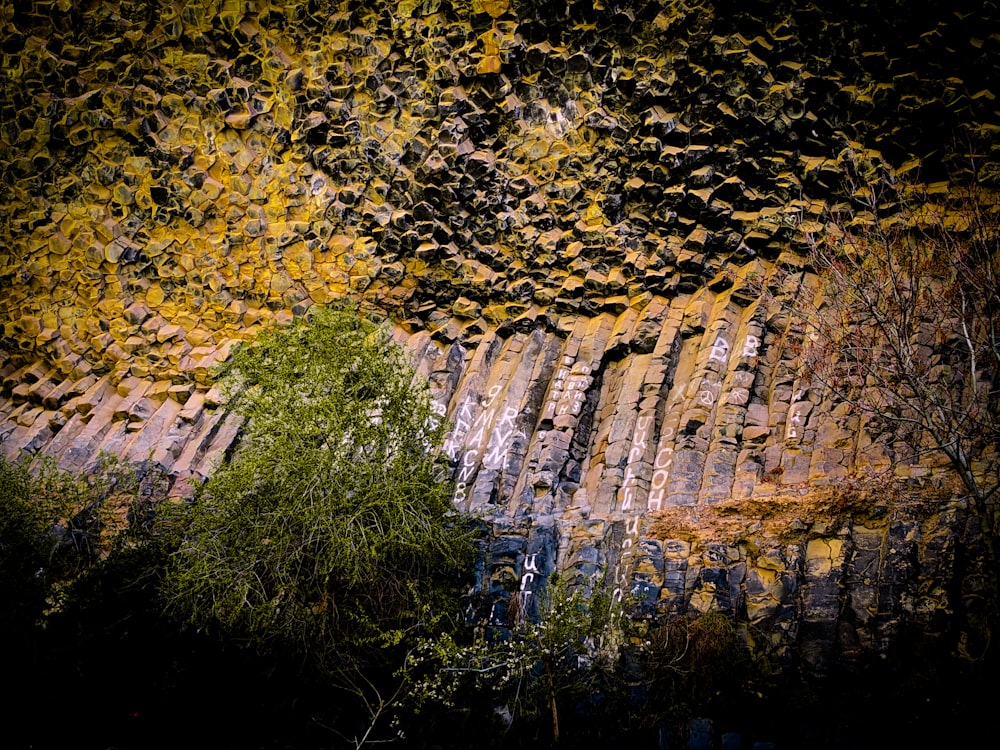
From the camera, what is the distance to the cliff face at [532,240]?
10750 millimetres

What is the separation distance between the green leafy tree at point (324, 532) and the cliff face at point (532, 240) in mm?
1330

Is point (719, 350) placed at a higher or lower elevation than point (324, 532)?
higher

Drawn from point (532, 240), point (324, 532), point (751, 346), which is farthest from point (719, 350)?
point (324, 532)

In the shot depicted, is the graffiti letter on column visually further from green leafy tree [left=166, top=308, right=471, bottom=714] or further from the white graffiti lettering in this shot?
green leafy tree [left=166, top=308, right=471, bottom=714]

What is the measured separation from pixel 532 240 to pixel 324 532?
708cm

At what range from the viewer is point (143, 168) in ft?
53.5

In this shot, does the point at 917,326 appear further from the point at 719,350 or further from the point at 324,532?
the point at 324,532

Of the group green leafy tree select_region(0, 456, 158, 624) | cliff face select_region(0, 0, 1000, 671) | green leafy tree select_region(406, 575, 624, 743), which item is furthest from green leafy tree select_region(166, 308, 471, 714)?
green leafy tree select_region(0, 456, 158, 624)

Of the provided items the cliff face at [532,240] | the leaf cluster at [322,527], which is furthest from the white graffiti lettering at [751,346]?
the leaf cluster at [322,527]

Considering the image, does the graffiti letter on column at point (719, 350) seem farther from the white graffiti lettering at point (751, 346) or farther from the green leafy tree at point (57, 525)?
the green leafy tree at point (57, 525)

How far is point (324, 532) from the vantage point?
33.3 ft

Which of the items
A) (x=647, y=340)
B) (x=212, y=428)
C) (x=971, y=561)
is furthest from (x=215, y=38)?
(x=971, y=561)

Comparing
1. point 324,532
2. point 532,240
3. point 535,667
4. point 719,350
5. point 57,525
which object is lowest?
point 535,667

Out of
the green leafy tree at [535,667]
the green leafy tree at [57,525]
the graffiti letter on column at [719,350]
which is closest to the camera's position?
the green leafy tree at [535,667]
